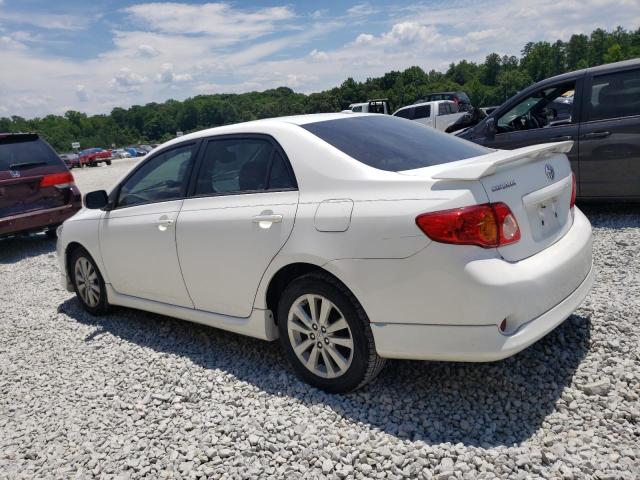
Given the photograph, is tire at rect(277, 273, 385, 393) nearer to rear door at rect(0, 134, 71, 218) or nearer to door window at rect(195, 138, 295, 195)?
door window at rect(195, 138, 295, 195)

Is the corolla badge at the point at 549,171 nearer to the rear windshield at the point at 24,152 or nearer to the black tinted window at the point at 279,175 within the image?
the black tinted window at the point at 279,175

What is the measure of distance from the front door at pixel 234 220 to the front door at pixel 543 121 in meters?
4.39

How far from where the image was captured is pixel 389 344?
2.82 metres

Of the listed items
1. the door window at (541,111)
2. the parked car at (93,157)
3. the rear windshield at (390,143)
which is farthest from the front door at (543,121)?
the parked car at (93,157)

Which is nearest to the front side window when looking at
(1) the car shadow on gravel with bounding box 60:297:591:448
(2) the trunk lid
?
→ (1) the car shadow on gravel with bounding box 60:297:591:448

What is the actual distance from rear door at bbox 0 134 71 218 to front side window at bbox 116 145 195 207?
4.60 metres

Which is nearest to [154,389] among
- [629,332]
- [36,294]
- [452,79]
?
[629,332]

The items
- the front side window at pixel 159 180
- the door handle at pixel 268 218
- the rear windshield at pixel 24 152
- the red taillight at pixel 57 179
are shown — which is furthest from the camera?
the red taillight at pixel 57 179

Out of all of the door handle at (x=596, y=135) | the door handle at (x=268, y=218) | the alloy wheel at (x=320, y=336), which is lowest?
the alloy wheel at (x=320, y=336)

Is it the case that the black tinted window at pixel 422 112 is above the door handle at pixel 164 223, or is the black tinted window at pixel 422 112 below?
above

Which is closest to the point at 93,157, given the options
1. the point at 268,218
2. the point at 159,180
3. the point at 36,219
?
the point at 36,219

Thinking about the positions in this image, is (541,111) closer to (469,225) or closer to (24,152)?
Result: (469,225)

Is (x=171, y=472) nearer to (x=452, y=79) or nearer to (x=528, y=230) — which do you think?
(x=528, y=230)

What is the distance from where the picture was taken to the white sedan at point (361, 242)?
2604 millimetres
